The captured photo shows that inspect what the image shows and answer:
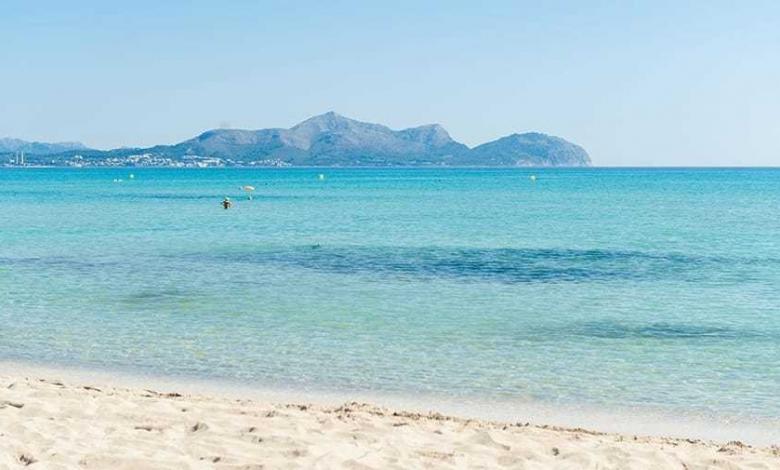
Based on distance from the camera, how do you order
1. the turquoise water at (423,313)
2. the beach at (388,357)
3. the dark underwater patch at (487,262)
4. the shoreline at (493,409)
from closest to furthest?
the beach at (388,357) < the shoreline at (493,409) < the turquoise water at (423,313) < the dark underwater patch at (487,262)

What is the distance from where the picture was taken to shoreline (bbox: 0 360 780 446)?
1159 cm

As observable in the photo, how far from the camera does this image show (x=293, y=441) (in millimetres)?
9766

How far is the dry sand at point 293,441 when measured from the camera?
903cm

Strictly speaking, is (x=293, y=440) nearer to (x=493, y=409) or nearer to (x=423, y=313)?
(x=493, y=409)

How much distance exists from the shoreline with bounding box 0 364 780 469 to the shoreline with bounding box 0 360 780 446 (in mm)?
509

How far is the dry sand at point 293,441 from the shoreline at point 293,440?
1 cm

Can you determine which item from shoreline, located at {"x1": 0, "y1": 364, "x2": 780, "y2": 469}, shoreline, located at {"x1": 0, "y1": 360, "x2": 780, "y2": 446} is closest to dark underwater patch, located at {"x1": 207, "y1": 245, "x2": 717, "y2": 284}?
shoreline, located at {"x1": 0, "y1": 360, "x2": 780, "y2": 446}

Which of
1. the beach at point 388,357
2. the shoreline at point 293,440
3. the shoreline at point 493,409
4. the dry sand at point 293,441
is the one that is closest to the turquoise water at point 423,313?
the beach at point 388,357

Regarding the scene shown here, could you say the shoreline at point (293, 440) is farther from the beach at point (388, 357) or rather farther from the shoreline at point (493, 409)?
the shoreline at point (493, 409)

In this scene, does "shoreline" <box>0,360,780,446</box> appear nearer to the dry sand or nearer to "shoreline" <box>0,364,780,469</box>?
"shoreline" <box>0,364,780,469</box>

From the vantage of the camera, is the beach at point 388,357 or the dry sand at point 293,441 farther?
the beach at point 388,357

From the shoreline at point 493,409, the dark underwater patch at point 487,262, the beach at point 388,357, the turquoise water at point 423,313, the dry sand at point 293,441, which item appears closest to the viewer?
the dry sand at point 293,441

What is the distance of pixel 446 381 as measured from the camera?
14125mm

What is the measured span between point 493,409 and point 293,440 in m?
3.72
